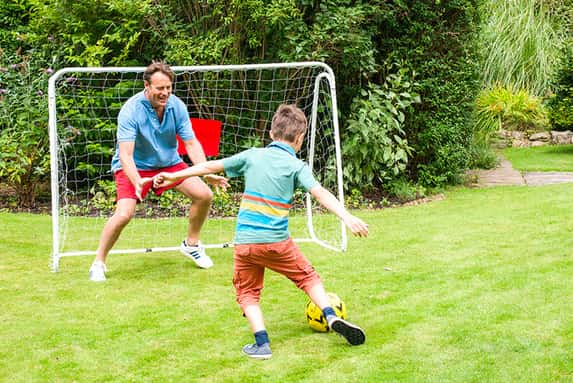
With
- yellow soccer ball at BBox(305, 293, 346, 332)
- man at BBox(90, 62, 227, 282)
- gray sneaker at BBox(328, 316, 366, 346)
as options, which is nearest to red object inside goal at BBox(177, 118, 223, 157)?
man at BBox(90, 62, 227, 282)

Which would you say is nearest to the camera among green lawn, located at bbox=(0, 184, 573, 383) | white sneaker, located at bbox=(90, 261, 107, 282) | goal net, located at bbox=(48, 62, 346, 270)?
green lawn, located at bbox=(0, 184, 573, 383)

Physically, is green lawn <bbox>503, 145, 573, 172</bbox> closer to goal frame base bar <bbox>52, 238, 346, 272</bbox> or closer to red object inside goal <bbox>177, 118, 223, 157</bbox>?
goal frame base bar <bbox>52, 238, 346, 272</bbox>

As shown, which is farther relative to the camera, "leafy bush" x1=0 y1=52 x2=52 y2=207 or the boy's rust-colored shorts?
"leafy bush" x1=0 y1=52 x2=52 y2=207

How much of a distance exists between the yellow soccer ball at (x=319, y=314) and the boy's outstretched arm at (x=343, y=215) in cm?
68

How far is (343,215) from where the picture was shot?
4.03m

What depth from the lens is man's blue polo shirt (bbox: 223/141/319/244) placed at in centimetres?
428

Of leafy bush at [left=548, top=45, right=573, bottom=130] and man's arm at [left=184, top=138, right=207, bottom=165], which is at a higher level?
man's arm at [left=184, top=138, right=207, bottom=165]

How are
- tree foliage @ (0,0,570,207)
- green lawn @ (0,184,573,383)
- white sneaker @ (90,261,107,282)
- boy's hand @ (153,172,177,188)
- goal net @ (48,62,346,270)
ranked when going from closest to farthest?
green lawn @ (0,184,573,383) < boy's hand @ (153,172,177,188) < white sneaker @ (90,261,107,282) < goal net @ (48,62,346,270) < tree foliage @ (0,0,570,207)

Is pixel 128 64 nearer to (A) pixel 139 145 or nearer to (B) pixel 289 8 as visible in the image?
(B) pixel 289 8

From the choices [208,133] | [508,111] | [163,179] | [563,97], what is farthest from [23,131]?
[563,97]

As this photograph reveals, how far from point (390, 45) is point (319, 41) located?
1103 mm

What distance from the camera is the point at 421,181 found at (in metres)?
9.69

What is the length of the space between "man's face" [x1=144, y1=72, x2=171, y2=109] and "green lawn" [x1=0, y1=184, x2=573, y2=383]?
1318 millimetres

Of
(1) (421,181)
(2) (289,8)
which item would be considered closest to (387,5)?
(2) (289,8)
